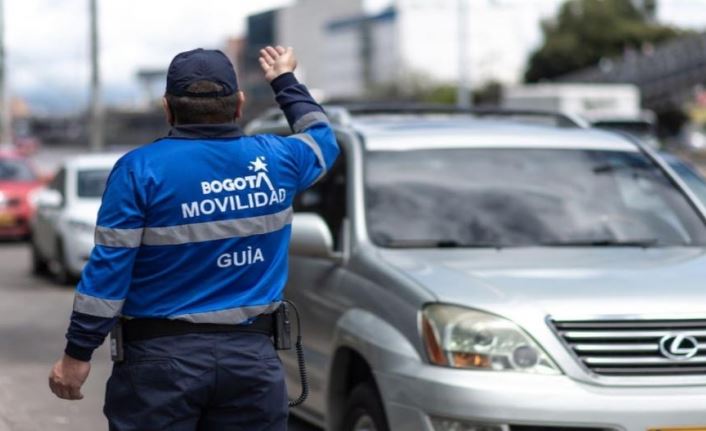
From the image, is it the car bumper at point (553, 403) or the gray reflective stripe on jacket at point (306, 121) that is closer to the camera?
the gray reflective stripe on jacket at point (306, 121)

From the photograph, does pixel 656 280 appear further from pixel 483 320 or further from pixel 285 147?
pixel 285 147

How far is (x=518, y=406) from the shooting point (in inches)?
190

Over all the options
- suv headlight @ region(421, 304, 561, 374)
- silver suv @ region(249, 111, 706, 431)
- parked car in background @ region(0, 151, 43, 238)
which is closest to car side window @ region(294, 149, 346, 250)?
silver suv @ region(249, 111, 706, 431)

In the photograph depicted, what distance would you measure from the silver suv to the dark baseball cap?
1.59 m

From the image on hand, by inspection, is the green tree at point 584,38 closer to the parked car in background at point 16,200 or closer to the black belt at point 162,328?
the parked car in background at point 16,200

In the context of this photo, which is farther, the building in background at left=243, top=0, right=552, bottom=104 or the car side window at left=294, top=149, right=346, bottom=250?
the building in background at left=243, top=0, right=552, bottom=104

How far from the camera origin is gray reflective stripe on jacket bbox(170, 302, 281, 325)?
379 cm

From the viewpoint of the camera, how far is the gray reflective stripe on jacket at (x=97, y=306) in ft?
12.2

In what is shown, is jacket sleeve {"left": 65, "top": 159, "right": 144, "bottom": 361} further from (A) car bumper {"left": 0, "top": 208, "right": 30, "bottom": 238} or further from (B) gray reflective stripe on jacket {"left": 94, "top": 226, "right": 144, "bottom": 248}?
(A) car bumper {"left": 0, "top": 208, "right": 30, "bottom": 238}

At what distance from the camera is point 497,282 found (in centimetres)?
532

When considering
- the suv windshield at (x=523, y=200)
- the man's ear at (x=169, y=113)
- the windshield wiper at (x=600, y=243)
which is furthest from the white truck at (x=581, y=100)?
the man's ear at (x=169, y=113)

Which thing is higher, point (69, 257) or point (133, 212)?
point (133, 212)

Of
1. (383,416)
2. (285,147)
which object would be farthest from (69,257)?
(285,147)

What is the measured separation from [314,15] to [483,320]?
174 meters
